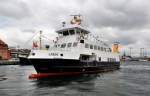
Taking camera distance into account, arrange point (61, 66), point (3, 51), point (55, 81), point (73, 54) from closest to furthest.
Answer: point (55, 81) < point (61, 66) < point (73, 54) < point (3, 51)

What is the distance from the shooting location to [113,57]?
63.5m

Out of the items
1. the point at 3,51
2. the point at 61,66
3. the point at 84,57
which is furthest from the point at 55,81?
the point at 3,51

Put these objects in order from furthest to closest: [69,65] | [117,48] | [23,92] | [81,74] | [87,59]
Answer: [117,48] → [87,59] → [81,74] → [69,65] → [23,92]

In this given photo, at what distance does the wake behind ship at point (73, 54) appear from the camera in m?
39.0

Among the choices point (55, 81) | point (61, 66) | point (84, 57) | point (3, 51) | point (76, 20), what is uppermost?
point (76, 20)

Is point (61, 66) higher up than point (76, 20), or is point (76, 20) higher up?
point (76, 20)

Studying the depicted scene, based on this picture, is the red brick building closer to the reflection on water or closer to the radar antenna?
the radar antenna

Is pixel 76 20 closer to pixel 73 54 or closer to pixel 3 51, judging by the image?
pixel 73 54

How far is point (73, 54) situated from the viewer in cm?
4200

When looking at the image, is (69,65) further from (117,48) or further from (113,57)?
(117,48)

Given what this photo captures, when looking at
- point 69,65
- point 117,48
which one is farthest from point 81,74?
point 117,48

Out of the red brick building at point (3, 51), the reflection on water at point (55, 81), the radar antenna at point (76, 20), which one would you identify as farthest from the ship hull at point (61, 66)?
the red brick building at point (3, 51)

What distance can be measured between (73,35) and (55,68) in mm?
9455

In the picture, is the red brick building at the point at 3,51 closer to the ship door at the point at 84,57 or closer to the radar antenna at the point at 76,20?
the radar antenna at the point at 76,20
